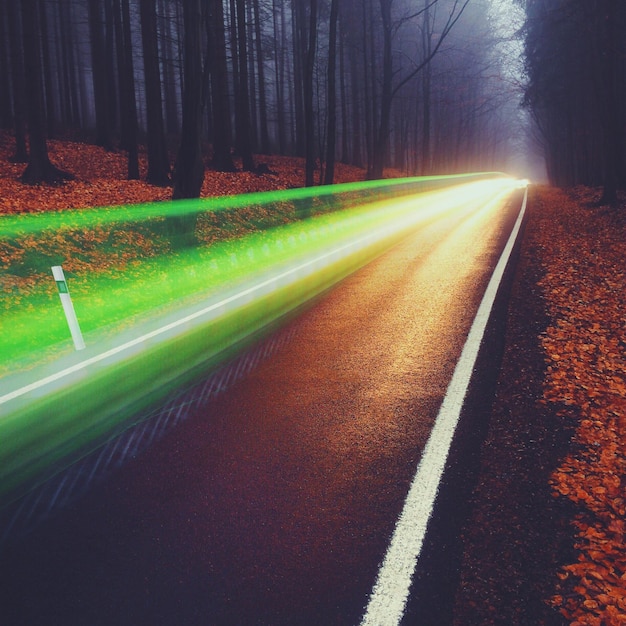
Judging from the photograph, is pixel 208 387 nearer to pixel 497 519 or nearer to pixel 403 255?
pixel 497 519

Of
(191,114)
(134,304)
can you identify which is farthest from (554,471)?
(191,114)

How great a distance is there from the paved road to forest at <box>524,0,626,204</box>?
690 inches

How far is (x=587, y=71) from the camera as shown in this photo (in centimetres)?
2512

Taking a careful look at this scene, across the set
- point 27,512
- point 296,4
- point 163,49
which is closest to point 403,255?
point 27,512

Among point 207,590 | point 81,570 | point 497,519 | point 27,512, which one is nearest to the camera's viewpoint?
point 207,590

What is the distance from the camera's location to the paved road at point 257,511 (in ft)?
8.84

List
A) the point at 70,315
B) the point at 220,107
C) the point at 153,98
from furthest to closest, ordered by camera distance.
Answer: the point at 220,107, the point at 153,98, the point at 70,315

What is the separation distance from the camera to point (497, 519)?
3.25 m

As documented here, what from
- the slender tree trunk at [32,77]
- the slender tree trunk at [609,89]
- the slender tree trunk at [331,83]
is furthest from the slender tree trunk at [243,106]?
the slender tree trunk at [609,89]

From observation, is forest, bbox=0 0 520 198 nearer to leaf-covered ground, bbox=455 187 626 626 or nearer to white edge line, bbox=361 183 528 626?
leaf-covered ground, bbox=455 187 626 626

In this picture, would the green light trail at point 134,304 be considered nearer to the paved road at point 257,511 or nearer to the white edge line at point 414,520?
the paved road at point 257,511

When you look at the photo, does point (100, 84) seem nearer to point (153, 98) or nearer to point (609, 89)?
point (153, 98)

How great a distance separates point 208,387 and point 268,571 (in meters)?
2.78

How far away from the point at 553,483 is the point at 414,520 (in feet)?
3.71
